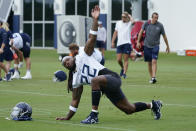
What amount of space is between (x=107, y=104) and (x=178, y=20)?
28630 mm

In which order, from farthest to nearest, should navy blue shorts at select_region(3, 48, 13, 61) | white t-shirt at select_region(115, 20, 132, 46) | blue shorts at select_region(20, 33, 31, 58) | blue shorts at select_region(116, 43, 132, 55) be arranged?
white t-shirt at select_region(115, 20, 132, 46), blue shorts at select_region(116, 43, 132, 55), blue shorts at select_region(20, 33, 31, 58), navy blue shorts at select_region(3, 48, 13, 61)

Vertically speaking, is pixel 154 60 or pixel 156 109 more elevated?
pixel 154 60

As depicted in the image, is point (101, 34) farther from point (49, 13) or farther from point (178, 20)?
point (49, 13)

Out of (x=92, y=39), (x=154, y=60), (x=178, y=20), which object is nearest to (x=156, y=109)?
(x=92, y=39)

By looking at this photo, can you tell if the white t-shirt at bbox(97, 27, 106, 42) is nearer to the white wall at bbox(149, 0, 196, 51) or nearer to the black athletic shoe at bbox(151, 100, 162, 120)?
the white wall at bbox(149, 0, 196, 51)

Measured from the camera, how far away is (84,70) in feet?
32.7

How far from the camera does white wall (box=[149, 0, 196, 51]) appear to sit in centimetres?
4059

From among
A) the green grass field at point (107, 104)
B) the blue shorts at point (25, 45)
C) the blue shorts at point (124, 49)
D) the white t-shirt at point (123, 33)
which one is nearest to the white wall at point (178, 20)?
the green grass field at point (107, 104)

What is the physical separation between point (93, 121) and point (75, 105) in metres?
0.58

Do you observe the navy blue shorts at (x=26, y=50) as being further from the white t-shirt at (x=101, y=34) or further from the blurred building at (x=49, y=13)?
the blurred building at (x=49, y=13)

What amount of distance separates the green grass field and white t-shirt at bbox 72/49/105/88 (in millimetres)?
782

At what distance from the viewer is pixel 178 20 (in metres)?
41.1

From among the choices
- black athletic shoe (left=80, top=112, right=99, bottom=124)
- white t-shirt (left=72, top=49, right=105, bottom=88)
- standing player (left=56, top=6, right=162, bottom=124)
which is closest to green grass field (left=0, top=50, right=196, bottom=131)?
black athletic shoe (left=80, top=112, right=99, bottom=124)

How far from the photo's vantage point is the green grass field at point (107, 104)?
9.82 m
